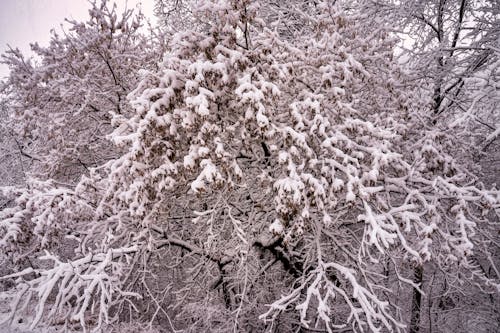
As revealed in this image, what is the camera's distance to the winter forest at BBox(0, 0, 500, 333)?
181 inches

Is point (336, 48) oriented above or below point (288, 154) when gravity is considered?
above

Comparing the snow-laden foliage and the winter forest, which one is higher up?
the snow-laden foliage

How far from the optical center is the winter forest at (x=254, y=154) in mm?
4605

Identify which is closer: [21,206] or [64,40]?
[21,206]

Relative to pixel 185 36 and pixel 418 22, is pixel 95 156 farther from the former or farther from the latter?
pixel 418 22

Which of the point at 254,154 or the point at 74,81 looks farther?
the point at 74,81

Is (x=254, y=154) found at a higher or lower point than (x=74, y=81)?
lower

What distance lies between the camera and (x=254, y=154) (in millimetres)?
6238

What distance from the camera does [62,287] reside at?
4664 millimetres

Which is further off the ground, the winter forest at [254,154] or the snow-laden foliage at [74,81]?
the snow-laden foliage at [74,81]

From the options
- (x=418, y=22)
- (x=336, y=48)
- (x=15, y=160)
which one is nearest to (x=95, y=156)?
(x=15, y=160)

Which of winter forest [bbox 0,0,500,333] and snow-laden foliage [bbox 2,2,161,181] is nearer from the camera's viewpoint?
winter forest [bbox 0,0,500,333]

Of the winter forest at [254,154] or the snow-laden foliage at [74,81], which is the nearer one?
the winter forest at [254,154]

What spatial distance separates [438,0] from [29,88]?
9330 millimetres
